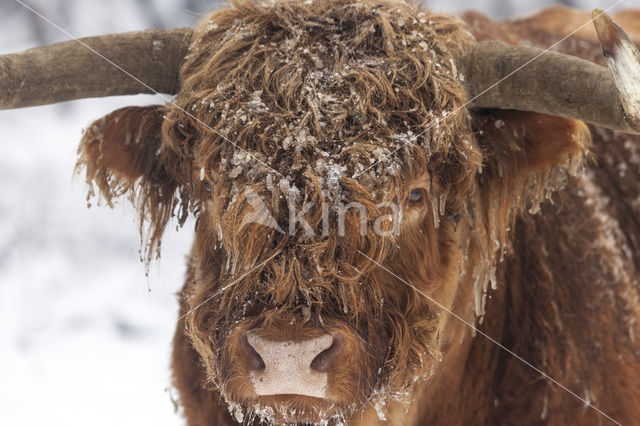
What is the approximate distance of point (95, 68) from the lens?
262 cm

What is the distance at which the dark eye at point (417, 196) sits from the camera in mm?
2541

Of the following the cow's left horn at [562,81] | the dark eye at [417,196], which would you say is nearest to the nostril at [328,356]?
the dark eye at [417,196]

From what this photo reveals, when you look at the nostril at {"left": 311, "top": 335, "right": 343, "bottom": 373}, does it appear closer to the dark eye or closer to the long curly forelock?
the long curly forelock

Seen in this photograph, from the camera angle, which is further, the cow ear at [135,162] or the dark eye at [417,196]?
the cow ear at [135,162]

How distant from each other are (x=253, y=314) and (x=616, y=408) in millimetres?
1694

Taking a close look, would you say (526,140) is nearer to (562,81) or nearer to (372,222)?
(562,81)

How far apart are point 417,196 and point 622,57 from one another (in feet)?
2.86

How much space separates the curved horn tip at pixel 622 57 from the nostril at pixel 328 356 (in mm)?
1013

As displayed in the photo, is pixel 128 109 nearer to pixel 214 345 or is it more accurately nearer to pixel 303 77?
pixel 303 77

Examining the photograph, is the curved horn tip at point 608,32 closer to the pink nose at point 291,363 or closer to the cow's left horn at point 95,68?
the pink nose at point 291,363

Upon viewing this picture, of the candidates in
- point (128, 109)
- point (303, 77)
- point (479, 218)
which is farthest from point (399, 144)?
point (128, 109)

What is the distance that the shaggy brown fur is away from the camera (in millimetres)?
2250

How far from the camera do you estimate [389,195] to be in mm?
2346

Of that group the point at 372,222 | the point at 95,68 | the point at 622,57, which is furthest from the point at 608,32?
the point at 95,68
